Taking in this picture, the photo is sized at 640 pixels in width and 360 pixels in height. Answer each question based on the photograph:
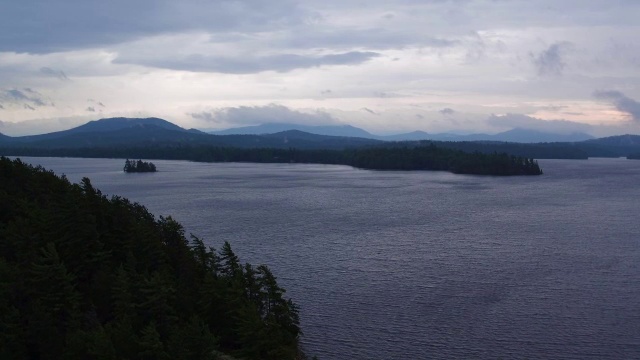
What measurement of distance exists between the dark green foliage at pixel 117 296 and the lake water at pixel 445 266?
227 centimetres

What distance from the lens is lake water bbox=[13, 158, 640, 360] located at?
1656 cm

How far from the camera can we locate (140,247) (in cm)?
1698

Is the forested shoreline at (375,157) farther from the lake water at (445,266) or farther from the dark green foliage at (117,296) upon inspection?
the dark green foliage at (117,296)

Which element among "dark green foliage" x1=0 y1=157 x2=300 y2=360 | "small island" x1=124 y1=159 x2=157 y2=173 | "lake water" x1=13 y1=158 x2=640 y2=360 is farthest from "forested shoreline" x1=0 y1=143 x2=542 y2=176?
"dark green foliage" x1=0 y1=157 x2=300 y2=360

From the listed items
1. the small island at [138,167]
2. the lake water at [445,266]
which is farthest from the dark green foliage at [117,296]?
the small island at [138,167]

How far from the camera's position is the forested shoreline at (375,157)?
78312mm

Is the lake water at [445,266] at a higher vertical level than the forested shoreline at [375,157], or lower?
lower

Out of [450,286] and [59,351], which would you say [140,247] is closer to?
[59,351]

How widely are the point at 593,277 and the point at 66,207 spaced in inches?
687

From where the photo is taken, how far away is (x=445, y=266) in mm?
23938

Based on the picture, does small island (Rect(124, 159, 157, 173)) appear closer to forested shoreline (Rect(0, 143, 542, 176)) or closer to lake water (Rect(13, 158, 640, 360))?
forested shoreline (Rect(0, 143, 542, 176))

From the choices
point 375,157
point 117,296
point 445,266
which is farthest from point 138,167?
point 117,296

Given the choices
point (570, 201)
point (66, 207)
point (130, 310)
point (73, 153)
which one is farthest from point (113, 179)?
point (73, 153)

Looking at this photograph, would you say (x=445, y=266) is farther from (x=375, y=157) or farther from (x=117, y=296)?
(x=375, y=157)
